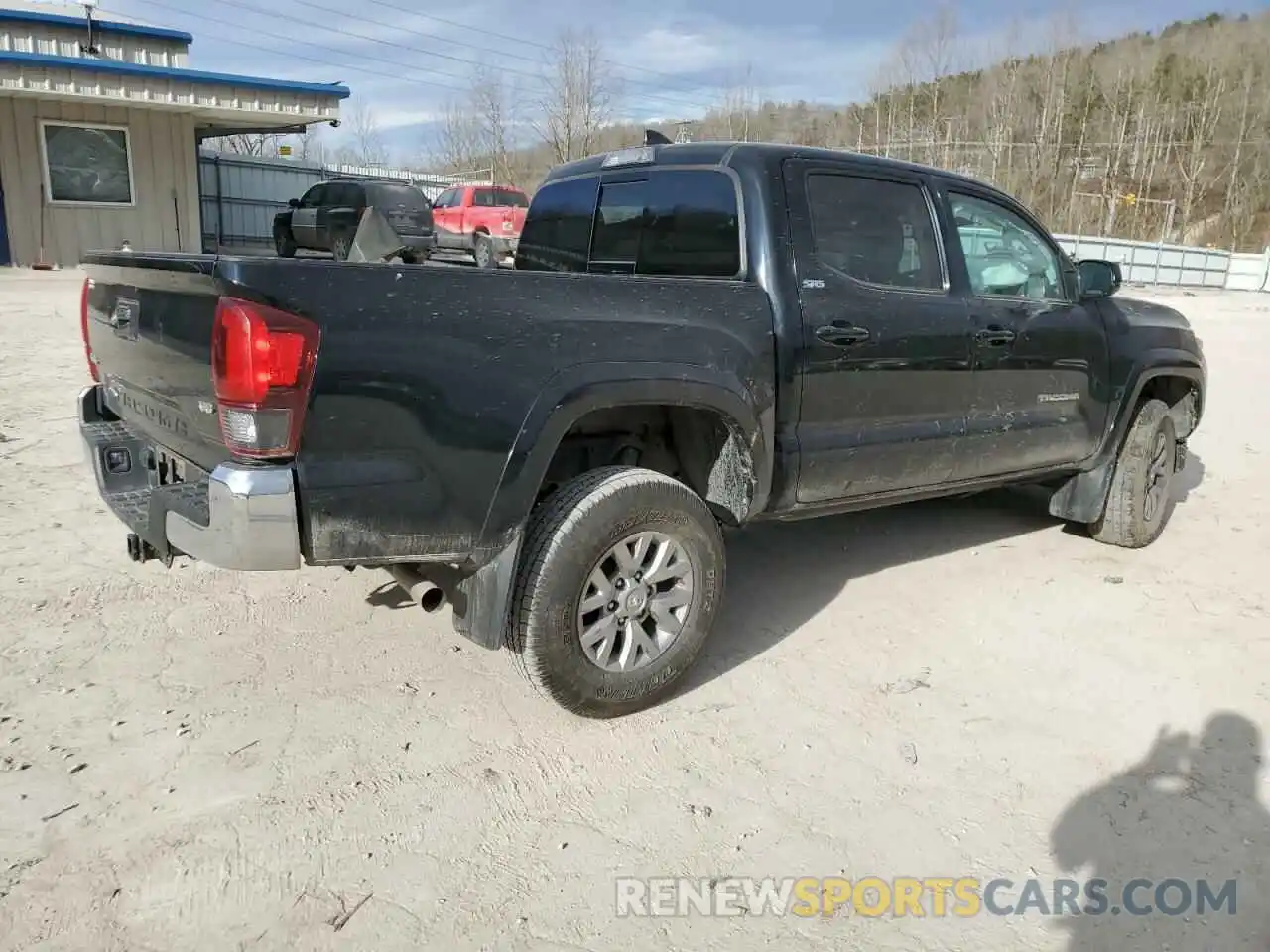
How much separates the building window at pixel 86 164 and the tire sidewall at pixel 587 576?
61.2 feet

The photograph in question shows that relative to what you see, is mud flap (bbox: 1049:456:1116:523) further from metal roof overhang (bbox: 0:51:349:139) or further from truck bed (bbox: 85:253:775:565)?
metal roof overhang (bbox: 0:51:349:139)

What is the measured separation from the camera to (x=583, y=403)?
2.97m

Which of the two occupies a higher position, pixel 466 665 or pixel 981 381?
pixel 981 381

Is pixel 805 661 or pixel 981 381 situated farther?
pixel 981 381

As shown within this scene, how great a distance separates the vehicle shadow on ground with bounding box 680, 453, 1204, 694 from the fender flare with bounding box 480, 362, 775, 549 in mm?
1045

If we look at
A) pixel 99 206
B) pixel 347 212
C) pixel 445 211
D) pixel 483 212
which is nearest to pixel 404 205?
pixel 347 212

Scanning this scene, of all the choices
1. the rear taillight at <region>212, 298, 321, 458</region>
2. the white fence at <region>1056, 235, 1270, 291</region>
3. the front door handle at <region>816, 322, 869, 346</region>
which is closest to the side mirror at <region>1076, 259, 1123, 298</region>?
the front door handle at <region>816, 322, 869, 346</region>

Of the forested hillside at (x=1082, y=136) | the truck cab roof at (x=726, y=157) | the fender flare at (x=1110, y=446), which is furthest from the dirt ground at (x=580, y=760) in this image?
the forested hillside at (x=1082, y=136)

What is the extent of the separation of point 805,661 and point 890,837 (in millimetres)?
1122

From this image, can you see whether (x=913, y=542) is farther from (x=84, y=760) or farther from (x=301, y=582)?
(x=84, y=760)

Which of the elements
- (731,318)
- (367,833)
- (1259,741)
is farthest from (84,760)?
(1259,741)

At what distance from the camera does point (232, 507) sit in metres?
2.49

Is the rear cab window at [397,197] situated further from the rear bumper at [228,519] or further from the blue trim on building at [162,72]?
the rear bumper at [228,519]

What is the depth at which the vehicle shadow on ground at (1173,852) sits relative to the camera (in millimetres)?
2410
